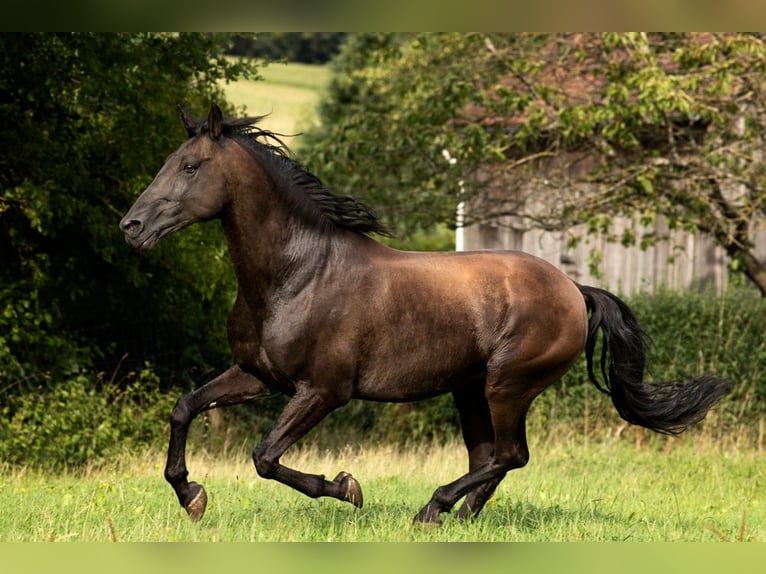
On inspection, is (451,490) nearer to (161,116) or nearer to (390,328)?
(390,328)

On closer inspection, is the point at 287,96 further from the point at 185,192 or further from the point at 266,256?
the point at 185,192

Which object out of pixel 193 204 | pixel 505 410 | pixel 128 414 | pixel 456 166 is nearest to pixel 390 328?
pixel 505 410

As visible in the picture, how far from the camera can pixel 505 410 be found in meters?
6.68

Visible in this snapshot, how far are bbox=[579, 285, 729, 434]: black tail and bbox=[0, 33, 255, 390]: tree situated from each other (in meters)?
5.88

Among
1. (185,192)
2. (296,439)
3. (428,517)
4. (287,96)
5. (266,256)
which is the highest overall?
(287,96)

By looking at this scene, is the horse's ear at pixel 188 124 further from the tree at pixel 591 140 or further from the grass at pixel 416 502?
the tree at pixel 591 140

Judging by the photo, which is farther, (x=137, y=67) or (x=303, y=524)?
(x=137, y=67)

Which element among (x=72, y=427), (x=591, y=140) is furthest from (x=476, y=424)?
(x=591, y=140)

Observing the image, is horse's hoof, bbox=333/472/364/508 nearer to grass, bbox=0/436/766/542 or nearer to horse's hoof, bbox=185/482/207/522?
grass, bbox=0/436/766/542

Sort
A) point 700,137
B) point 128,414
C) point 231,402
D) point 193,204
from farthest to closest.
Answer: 1. point 700,137
2. point 128,414
3. point 231,402
4. point 193,204

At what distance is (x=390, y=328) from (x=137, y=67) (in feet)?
22.8

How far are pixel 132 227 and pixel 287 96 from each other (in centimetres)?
3832

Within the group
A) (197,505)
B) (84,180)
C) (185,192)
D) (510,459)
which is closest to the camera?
(185,192)

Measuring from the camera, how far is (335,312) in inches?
247
